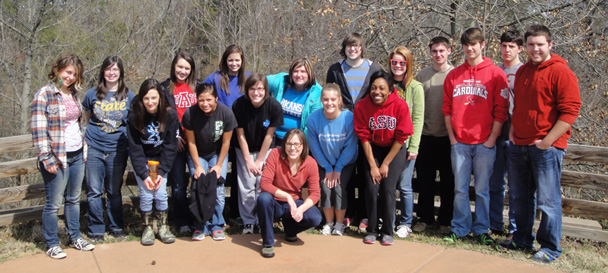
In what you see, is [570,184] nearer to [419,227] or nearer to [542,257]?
[542,257]

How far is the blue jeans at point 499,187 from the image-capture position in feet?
15.4

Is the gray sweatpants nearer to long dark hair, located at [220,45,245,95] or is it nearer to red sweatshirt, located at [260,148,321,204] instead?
red sweatshirt, located at [260,148,321,204]

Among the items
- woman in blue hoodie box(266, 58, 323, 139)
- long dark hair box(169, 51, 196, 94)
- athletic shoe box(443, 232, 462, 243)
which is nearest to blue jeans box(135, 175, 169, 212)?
long dark hair box(169, 51, 196, 94)

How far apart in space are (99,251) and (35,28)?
8.42 m

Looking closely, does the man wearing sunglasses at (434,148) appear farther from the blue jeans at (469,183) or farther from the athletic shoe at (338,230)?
the athletic shoe at (338,230)

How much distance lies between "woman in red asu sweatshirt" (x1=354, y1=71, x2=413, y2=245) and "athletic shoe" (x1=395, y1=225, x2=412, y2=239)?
0.24 meters

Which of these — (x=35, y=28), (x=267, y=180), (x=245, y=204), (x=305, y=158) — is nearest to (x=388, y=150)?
(x=305, y=158)

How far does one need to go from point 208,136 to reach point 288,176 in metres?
0.88

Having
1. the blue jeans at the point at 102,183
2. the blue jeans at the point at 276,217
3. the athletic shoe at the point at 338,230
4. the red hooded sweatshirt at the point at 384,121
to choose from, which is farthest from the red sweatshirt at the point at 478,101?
the blue jeans at the point at 102,183

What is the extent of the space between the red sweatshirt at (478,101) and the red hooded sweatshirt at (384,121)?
47cm

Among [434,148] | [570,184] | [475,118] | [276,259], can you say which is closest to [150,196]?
[276,259]

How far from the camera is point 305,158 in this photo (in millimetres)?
4711

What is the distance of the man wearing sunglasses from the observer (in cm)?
490

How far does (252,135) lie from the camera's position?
4.95m
